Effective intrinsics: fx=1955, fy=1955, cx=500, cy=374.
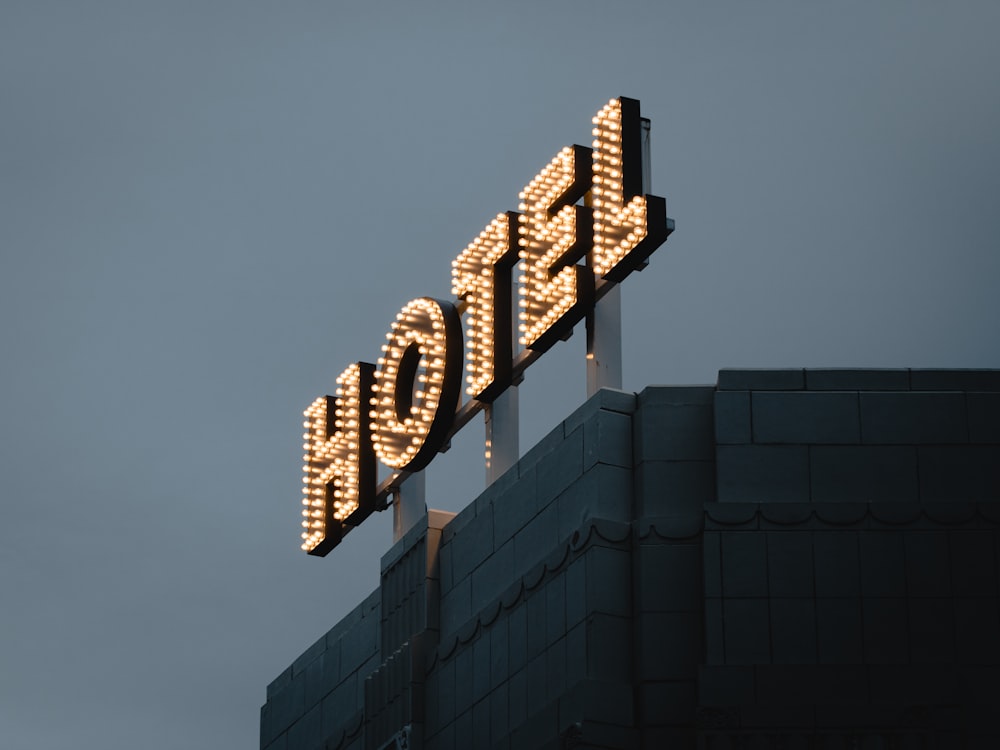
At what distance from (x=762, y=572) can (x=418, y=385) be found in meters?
11.9

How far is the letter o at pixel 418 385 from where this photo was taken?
3538cm

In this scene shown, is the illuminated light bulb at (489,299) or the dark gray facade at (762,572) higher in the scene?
the illuminated light bulb at (489,299)

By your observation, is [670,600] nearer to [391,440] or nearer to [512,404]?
[512,404]

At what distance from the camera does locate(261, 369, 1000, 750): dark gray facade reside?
1025 inches

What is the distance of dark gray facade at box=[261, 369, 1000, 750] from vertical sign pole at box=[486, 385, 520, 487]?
3.39 meters

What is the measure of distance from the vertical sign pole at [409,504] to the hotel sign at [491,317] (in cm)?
80

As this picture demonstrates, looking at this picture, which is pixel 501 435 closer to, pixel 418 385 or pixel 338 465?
pixel 418 385

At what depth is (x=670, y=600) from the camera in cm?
2719

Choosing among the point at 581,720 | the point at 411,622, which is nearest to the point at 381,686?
the point at 411,622

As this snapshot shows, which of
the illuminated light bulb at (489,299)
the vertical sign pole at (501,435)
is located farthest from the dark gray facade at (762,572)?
the illuminated light bulb at (489,299)

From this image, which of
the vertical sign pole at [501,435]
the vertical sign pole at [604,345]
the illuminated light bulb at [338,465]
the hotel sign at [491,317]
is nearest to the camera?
the vertical sign pole at [604,345]

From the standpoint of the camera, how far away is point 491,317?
1375 inches

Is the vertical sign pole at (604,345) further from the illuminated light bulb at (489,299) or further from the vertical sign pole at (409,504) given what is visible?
the vertical sign pole at (409,504)

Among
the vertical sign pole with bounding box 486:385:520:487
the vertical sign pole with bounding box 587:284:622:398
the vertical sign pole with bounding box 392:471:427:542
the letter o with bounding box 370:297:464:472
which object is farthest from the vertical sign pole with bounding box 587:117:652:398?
the vertical sign pole with bounding box 392:471:427:542
